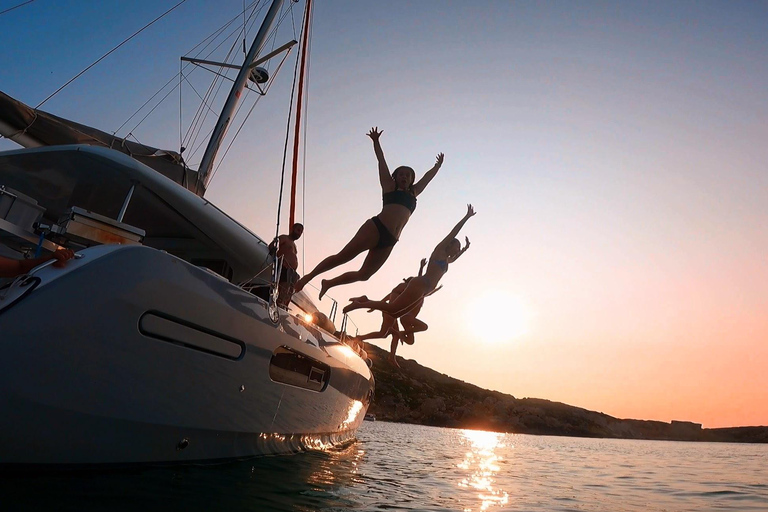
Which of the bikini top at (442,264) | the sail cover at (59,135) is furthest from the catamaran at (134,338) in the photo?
the sail cover at (59,135)

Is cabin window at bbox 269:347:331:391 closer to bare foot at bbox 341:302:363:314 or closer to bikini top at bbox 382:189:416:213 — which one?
bare foot at bbox 341:302:363:314

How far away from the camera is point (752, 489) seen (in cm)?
855

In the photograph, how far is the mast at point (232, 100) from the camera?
1149 cm

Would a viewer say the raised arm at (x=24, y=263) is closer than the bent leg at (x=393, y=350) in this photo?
Yes

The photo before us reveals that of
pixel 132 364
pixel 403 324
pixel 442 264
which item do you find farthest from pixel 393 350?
pixel 132 364

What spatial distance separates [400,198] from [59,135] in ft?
19.3

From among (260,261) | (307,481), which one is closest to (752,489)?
(307,481)

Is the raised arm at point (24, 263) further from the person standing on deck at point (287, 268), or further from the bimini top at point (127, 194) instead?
the person standing on deck at point (287, 268)

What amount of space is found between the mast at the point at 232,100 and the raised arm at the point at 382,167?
20.1ft

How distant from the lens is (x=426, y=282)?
779cm

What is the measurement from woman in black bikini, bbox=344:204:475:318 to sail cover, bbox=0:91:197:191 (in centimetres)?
424

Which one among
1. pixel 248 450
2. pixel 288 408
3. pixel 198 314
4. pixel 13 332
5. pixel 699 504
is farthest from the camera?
pixel 699 504

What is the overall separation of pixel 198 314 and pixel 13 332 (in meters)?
1.20

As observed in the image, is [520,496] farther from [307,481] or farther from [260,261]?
[260,261]
